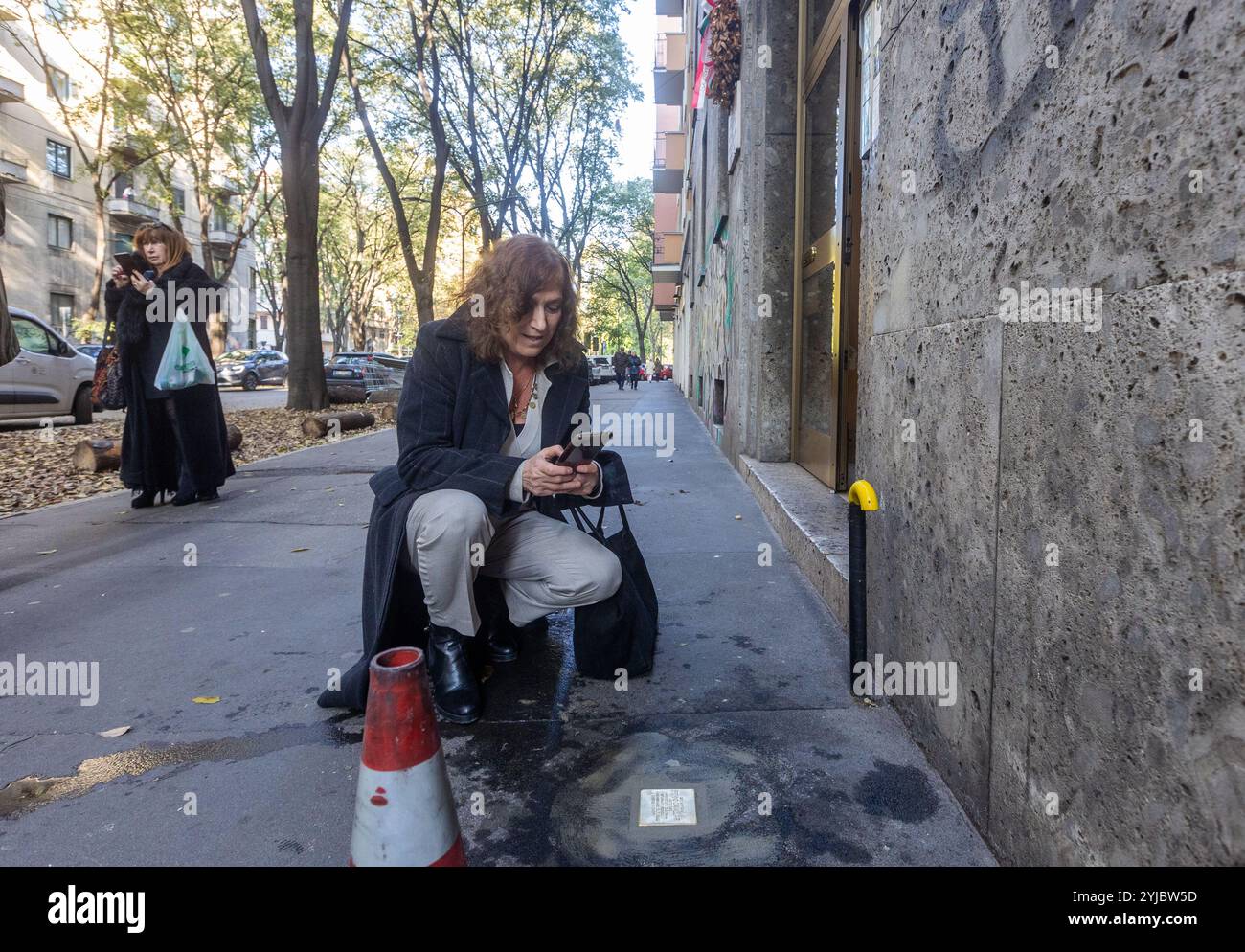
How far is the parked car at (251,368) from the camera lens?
98.1 feet

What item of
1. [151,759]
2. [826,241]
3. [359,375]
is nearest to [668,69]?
[359,375]

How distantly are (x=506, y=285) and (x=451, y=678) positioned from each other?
1.30 m

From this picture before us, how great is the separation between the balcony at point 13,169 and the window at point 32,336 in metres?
21.9

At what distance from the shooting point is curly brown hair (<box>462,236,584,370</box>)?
2.75 m

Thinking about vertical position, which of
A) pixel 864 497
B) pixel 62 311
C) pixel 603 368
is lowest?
pixel 864 497

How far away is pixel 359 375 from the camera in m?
22.3

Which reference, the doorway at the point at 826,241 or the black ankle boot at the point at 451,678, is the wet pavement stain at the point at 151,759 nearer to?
the black ankle boot at the point at 451,678

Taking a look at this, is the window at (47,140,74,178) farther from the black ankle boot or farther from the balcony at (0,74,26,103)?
the black ankle boot

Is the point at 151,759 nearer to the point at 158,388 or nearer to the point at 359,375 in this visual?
the point at 158,388

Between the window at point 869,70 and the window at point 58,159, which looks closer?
the window at point 869,70

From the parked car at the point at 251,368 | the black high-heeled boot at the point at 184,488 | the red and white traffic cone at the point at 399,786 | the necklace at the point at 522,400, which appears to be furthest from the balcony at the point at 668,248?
the red and white traffic cone at the point at 399,786

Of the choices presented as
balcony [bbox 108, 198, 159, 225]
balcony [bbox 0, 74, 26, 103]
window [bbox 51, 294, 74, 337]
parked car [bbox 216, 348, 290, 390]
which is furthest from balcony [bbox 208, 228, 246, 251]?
balcony [bbox 0, 74, 26, 103]

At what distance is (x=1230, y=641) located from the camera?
112 cm
